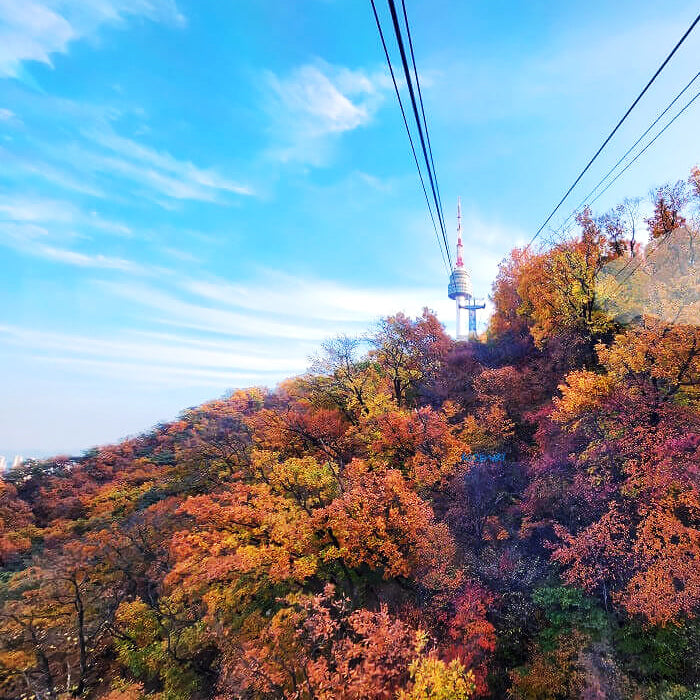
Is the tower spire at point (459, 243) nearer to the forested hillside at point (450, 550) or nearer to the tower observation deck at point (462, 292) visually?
the tower observation deck at point (462, 292)

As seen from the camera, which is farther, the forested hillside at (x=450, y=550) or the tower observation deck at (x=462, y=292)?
the tower observation deck at (x=462, y=292)

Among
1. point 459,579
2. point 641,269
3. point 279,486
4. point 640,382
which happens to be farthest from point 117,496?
point 641,269

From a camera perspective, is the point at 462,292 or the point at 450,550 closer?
the point at 450,550

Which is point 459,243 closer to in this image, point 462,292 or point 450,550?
point 462,292

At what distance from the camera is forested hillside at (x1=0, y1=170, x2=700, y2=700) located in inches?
494

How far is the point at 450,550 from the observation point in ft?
55.9

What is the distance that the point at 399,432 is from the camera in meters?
23.8

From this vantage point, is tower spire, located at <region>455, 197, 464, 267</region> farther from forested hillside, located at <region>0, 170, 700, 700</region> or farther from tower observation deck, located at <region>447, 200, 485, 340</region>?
forested hillside, located at <region>0, 170, 700, 700</region>

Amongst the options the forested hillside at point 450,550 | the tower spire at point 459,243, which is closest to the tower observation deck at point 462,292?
the tower spire at point 459,243

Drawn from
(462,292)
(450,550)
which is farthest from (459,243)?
(450,550)

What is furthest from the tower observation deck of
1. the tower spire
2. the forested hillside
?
the forested hillside

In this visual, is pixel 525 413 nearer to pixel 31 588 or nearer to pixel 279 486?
pixel 279 486

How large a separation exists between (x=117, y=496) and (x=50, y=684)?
60.6 feet

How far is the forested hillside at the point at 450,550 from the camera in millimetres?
12555
